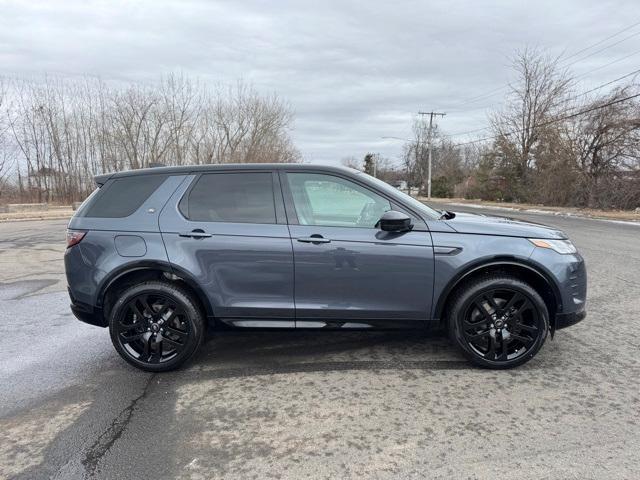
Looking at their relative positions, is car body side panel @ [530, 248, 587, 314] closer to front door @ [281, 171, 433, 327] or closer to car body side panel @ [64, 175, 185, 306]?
front door @ [281, 171, 433, 327]

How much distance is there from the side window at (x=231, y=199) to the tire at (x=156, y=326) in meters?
0.71

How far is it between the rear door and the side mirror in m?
0.80

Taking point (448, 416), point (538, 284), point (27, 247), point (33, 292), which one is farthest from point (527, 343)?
point (27, 247)

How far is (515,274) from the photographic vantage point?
12.7ft

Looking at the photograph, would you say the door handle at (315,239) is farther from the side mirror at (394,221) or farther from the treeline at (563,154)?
the treeline at (563,154)

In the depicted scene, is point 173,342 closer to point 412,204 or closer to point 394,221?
point 394,221

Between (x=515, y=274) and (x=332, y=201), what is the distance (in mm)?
1690

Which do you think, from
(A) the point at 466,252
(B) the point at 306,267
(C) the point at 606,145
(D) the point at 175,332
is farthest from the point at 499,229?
(C) the point at 606,145

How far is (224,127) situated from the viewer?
3644cm

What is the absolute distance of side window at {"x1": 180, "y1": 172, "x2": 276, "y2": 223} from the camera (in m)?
3.89

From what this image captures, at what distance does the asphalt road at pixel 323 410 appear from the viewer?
8.63 ft

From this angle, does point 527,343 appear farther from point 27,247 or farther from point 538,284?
point 27,247

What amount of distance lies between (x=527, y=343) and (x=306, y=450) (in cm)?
213

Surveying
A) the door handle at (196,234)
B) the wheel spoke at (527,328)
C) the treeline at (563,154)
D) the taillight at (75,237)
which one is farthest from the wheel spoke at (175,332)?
the treeline at (563,154)
